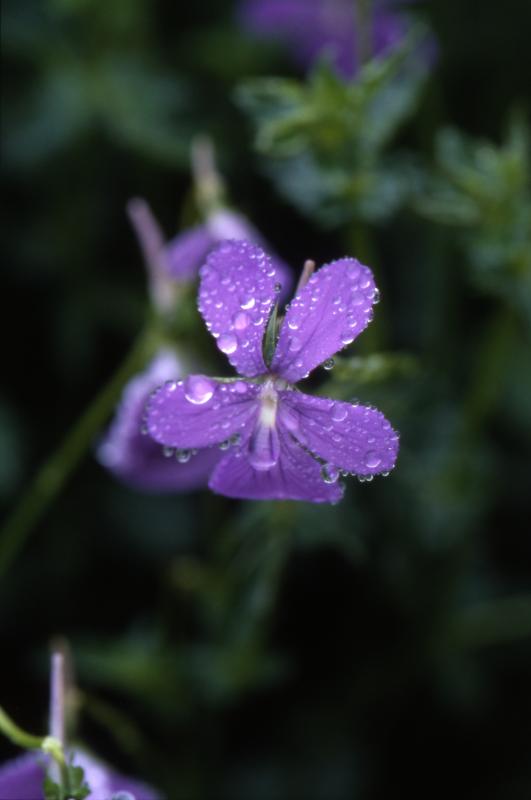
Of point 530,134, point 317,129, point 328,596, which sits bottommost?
point 328,596

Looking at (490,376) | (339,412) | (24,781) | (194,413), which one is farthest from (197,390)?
(490,376)

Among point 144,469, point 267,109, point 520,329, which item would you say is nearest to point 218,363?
point 144,469

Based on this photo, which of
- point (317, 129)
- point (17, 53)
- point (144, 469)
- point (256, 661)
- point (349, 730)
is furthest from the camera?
point (17, 53)

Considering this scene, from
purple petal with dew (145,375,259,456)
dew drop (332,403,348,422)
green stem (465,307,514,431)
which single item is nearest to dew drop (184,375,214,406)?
purple petal with dew (145,375,259,456)

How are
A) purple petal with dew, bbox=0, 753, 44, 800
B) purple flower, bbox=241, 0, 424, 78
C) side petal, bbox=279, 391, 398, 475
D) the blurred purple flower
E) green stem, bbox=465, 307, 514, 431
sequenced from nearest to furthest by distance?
1. side petal, bbox=279, 391, 398, 475
2. purple petal with dew, bbox=0, 753, 44, 800
3. the blurred purple flower
4. green stem, bbox=465, 307, 514, 431
5. purple flower, bbox=241, 0, 424, 78

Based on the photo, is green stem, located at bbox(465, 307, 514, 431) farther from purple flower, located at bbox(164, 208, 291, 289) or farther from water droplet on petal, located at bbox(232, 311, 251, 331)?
water droplet on petal, located at bbox(232, 311, 251, 331)

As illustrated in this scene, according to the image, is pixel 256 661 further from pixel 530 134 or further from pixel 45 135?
pixel 530 134

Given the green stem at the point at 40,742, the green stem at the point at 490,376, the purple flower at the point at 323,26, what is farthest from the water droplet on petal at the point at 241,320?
the purple flower at the point at 323,26

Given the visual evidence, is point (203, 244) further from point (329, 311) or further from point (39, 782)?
point (39, 782)
